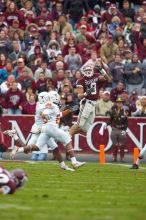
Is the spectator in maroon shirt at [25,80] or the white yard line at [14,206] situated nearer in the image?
the white yard line at [14,206]

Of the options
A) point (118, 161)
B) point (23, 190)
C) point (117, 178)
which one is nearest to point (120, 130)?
point (118, 161)

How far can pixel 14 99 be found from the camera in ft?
79.8

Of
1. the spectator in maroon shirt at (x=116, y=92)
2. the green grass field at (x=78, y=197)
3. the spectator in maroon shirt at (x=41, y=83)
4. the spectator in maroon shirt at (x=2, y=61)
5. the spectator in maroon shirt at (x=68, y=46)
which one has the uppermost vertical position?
the spectator in maroon shirt at (x=68, y=46)

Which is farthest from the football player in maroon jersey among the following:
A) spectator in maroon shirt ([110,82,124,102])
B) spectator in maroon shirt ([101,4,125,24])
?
spectator in maroon shirt ([101,4,125,24])

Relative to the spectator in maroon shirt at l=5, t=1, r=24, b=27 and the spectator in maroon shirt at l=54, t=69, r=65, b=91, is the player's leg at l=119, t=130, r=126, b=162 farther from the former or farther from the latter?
the spectator in maroon shirt at l=5, t=1, r=24, b=27

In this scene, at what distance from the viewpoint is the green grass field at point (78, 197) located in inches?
429

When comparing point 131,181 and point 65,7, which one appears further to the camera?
point 65,7

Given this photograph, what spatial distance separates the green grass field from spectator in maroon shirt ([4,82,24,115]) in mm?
6277

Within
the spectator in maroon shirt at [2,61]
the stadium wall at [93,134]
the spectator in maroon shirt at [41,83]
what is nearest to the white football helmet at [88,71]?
the stadium wall at [93,134]

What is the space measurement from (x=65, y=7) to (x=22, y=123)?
5.91 meters

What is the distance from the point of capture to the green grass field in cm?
1089

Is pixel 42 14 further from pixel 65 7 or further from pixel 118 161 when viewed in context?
pixel 118 161

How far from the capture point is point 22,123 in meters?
24.4

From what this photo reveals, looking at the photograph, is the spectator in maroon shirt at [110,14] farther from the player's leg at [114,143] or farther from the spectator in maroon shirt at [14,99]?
the player's leg at [114,143]
